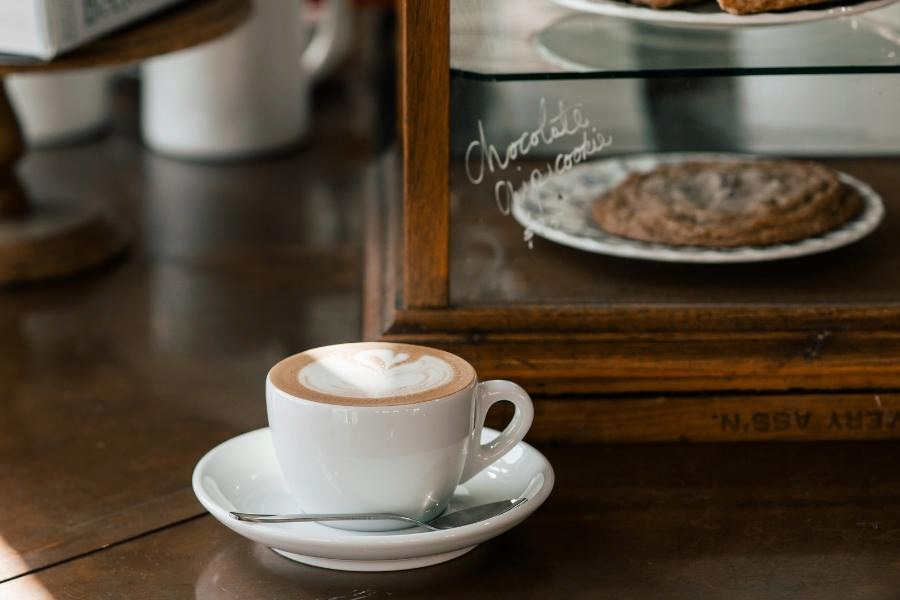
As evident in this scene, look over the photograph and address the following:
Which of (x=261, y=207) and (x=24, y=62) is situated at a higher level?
(x=24, y=62)

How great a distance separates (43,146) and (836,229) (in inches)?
34.3

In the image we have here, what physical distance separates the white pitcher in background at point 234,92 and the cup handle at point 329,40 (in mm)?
149

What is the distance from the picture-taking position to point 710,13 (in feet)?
2.20

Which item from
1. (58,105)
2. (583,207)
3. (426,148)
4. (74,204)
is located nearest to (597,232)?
(583,207)

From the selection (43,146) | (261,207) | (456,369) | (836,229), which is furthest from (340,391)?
(43,146)

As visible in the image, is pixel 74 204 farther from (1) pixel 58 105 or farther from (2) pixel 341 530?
(2) pixel 341 530

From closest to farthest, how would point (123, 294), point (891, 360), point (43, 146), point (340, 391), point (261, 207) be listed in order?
point (340, 391)
point (891, 360)
point (123, 294)
point (261, 207)
point (43, 146)

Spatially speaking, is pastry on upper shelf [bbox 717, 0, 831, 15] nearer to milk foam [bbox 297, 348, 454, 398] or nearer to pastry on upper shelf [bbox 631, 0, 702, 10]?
pastry on upper shelf [bbox 631, 0, 702, 10]

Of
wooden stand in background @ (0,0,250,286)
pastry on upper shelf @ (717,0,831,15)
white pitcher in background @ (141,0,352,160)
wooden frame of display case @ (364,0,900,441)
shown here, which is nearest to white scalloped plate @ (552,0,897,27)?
pastry on upper shelf @ (717,0,831,15)

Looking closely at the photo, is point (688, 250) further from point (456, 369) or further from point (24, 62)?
point (24, 62)

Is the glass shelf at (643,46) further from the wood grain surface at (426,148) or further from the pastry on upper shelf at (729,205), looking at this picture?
the pastry on upper shelf at (729,205)

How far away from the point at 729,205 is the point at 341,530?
1.08 ft

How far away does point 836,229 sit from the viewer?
773 millimetres

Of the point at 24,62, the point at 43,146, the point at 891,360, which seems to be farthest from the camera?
the point at 43,146
